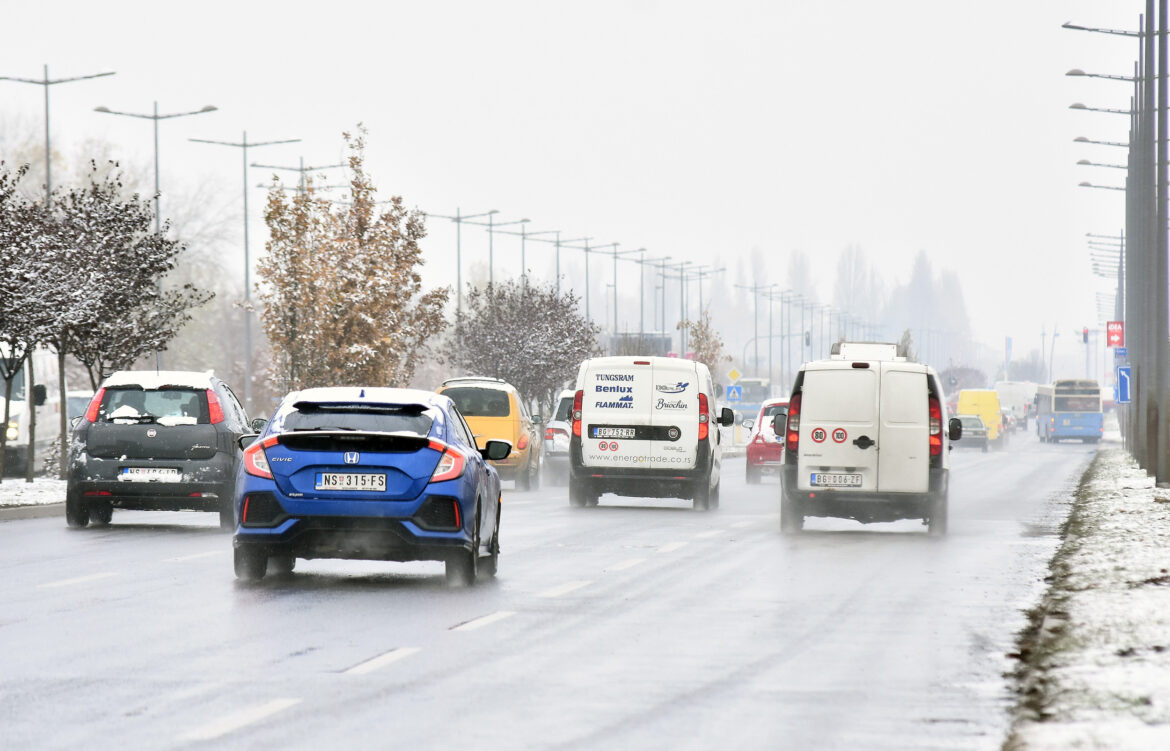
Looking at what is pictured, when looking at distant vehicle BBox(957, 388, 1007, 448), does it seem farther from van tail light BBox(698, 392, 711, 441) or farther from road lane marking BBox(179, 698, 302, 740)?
road lane marking BBox(179, 698, 302, 740)

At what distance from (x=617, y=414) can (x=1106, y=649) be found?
57.6ft

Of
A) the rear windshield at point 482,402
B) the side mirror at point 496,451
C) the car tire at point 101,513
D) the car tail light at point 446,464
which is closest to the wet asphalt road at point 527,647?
the car tail light at point 446,464

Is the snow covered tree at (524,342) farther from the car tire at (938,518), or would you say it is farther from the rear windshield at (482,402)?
the car tire at (938,518)

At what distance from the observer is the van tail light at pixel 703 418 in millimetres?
28500

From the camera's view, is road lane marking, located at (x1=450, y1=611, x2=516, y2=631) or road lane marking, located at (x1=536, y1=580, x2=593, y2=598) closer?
road lane marking, located at (x1=450, y1=611, x2=516, y2=631)

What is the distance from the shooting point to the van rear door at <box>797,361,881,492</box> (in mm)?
22641

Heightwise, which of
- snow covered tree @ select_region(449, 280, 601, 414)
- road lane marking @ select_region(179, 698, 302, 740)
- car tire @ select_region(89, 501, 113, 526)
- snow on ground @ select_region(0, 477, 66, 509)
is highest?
Answer: snow covered tree @ select_region(449, 280, 601, 414)

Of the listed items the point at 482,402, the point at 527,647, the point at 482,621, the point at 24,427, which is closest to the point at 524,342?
the point at 482,402

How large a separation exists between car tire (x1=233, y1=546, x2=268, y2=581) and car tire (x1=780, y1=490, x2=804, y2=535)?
8547 mm

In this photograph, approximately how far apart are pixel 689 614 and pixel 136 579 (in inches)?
189

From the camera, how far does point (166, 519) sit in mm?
26203

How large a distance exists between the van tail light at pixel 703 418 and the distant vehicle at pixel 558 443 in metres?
11.6

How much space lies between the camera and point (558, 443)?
4044 cm

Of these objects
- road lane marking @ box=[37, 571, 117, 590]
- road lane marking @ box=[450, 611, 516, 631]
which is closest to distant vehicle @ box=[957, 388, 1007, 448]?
road lane marking @ box=[37, 571, 117, 590]
